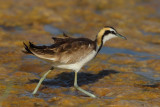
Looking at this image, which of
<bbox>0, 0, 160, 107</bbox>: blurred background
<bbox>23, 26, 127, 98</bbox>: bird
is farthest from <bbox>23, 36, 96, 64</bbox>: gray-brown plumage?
<bbox>0, 0, 160, 107</bbox>: blurred background

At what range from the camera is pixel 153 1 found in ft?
59.7

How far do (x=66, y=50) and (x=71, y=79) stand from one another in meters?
1.92

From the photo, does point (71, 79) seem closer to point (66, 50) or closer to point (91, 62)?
point (91, 62)

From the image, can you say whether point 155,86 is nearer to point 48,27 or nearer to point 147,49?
point 147,49

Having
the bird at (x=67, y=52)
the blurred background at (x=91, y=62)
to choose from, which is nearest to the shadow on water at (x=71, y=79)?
the blurred background at (x=91, y=62)

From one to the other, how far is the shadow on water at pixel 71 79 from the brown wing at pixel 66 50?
4.63 ft

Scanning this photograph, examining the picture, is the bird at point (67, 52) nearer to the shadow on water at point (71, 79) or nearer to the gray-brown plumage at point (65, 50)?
the gray-brown plumage at point (65, 50)

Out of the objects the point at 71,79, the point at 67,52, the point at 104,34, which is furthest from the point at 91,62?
the point at 67,52

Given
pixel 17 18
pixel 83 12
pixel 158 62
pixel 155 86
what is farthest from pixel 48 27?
pixel 155 86

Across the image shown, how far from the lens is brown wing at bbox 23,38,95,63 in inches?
304

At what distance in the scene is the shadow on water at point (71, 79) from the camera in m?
9.28

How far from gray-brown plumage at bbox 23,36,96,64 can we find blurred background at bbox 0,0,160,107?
35.2 inches

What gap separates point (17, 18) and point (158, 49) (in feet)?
18.9

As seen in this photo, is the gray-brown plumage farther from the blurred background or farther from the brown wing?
the blurred background
